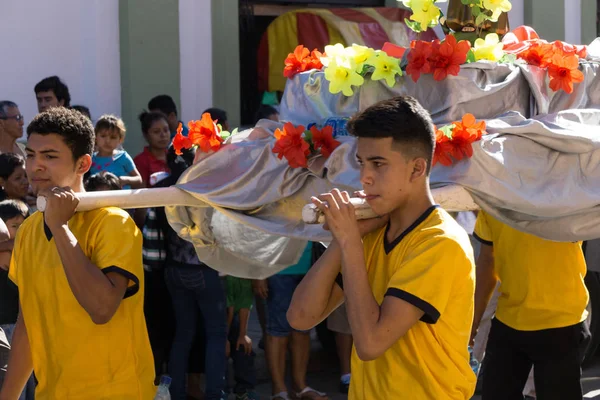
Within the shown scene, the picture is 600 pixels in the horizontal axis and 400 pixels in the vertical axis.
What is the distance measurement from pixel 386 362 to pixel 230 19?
22.6 feet

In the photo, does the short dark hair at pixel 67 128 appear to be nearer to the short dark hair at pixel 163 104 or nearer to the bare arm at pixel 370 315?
the bare arm at pixel 370 315

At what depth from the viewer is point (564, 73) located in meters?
4.45

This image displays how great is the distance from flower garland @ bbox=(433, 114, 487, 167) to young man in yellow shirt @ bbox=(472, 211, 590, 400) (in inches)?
45.7

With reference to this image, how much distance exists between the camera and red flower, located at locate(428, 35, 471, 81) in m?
4.17

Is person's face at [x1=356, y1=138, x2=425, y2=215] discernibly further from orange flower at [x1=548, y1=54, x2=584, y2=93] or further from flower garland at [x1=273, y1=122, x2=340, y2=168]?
orange flower at [x1=548, y1=54, x2=584, y2=93]

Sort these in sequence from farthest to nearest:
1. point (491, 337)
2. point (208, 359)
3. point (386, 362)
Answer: point (208, 359) < point (491, 337) < point (386, 362)

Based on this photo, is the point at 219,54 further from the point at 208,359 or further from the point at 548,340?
the point at 548,340

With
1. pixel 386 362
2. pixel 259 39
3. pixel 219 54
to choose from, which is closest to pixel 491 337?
pixel 386 362

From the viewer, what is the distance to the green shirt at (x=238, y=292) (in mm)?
7199

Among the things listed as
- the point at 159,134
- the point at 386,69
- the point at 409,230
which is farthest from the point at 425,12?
the point at 159,134

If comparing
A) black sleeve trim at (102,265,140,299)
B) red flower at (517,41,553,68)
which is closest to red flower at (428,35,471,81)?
red flower at (517,41,553,68)

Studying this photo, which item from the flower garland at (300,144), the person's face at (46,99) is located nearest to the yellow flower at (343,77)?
the flower garland at (300,144)

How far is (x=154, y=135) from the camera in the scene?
784cm

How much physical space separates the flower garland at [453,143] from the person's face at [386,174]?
0.77m
